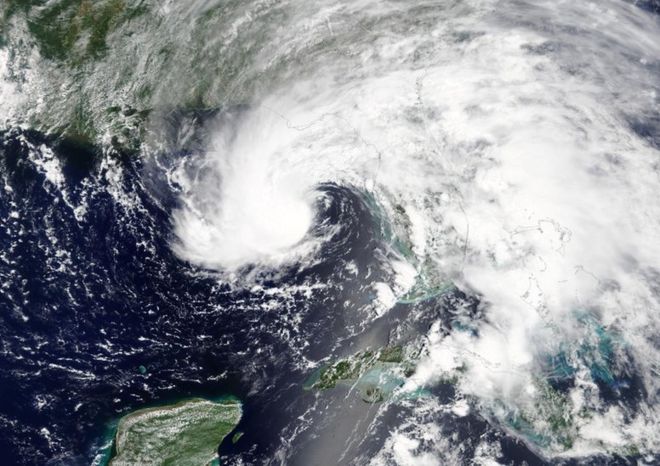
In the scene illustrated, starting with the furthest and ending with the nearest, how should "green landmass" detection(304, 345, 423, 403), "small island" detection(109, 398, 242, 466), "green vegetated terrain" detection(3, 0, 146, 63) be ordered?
1. "green landmass" detection(304, 345, 423, 403)
2. "small island" detection(109, 398, 242, 466)
3. "green vegetated terrain" detection(3, 0, 146, 63)

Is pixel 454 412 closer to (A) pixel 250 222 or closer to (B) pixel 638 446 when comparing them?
(B) pixel 638 446

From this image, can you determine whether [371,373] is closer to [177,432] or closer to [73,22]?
[177,432]

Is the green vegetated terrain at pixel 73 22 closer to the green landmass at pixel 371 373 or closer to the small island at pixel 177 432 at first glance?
the small island at pixel 177 432

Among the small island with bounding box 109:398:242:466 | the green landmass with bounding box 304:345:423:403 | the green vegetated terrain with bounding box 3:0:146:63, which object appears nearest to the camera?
the green vegetated terrain with bounding box 3:0:146:63

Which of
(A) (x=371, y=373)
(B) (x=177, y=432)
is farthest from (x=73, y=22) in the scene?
(A) (x=371, y=373)

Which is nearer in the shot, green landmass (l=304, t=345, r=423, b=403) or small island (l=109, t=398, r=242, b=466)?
small island (l=109, t=398, r=242, b=466)

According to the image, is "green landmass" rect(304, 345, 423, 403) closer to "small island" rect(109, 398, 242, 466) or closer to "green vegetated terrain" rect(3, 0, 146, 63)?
"small island" rect(109, 398, 242, 466)

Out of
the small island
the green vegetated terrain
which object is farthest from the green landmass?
the green vegetated terrain

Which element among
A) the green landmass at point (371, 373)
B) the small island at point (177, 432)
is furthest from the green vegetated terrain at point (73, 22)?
the green landmass at point (371, 373)

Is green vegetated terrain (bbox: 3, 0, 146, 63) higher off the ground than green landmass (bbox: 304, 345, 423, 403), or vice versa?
green vegetated terrain (bbox: 3, 0, 146, 63)
